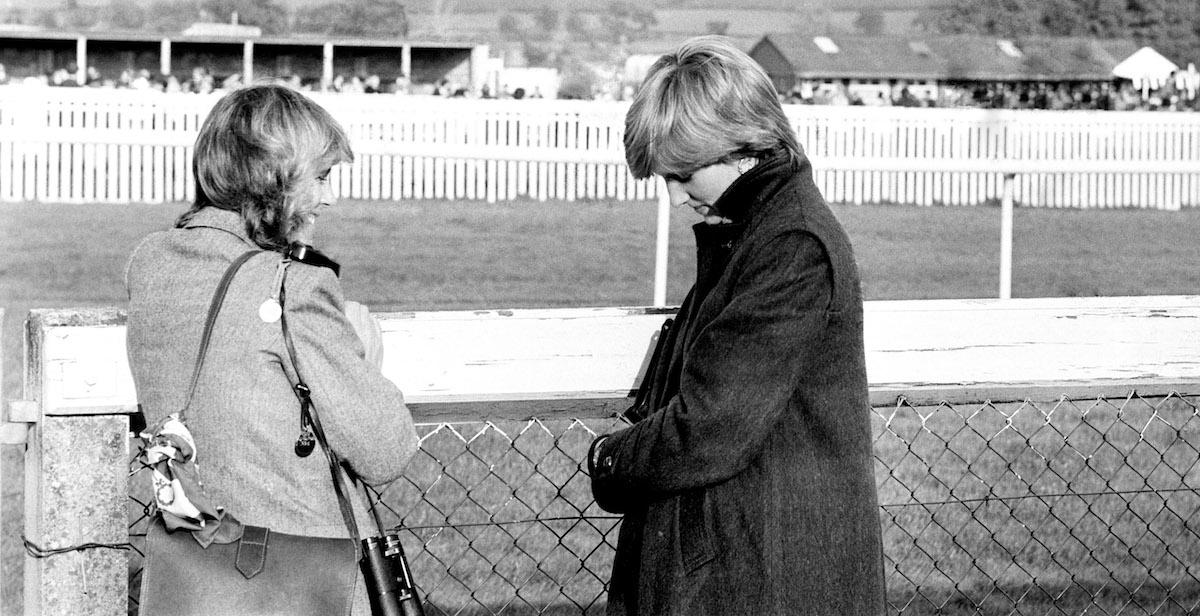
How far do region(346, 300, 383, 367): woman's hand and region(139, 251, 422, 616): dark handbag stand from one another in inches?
5.5

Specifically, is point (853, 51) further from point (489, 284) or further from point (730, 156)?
point (730, 156)

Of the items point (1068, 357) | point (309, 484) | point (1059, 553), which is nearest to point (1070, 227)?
point (1059, 553)

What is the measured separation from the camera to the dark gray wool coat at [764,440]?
5.71 ft

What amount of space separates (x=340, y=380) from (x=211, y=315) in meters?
0.19

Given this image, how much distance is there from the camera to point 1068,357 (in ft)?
8.15

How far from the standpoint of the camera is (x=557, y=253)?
42.9ft

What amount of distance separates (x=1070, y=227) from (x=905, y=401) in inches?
598

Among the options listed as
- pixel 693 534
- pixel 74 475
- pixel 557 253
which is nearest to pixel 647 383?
pixel 693 534

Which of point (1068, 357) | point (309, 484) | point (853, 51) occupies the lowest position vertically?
point (309, 484)

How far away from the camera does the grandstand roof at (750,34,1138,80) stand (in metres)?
69.6

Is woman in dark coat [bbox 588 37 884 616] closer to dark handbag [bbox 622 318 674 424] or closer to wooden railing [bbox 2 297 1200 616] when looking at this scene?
dark handbag [bbox 622 318 674 424]

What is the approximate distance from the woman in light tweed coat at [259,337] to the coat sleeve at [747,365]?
40 centimetres

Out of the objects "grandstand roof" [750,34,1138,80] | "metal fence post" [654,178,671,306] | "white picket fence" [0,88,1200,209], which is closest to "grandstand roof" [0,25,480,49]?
"grandstand roof" [750,34,1138,80]

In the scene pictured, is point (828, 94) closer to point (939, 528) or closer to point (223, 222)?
point (939, 528)
